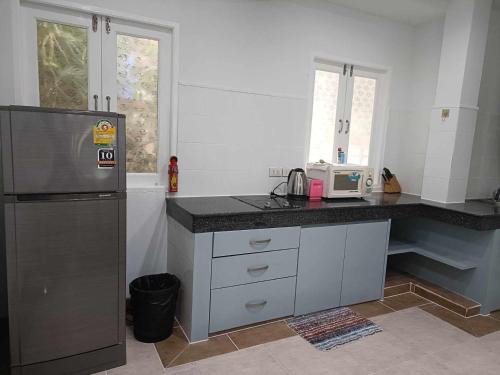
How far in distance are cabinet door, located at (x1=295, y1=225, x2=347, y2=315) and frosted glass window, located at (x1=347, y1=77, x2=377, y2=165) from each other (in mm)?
1161

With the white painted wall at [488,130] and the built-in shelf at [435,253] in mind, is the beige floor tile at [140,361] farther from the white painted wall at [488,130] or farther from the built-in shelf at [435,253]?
the white painted wall at [488,130]

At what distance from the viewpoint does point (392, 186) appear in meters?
3.70

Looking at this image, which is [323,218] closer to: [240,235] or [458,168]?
[240,235]

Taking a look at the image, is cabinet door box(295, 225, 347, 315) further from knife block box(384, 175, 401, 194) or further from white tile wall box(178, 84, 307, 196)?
knife block box(384, 175, 401, 194)

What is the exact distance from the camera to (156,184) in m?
2.75

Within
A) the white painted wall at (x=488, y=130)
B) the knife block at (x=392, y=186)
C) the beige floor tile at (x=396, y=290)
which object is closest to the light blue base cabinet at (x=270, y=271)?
the beige floor tile at (x=396, y=290)

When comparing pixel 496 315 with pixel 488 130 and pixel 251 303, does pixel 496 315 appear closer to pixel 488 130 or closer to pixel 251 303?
→ pixel 488 130

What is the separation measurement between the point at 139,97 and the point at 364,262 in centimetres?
221

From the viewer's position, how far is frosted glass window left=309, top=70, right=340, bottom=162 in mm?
3322

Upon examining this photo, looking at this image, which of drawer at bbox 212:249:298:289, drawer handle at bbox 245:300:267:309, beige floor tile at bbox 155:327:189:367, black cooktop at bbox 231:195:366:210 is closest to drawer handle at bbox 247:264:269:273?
drawer at bbox 212:249:298:289

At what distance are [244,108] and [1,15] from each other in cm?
171

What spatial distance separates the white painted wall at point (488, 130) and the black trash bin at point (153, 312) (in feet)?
10.3

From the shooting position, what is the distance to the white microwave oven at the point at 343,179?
9.66 feet

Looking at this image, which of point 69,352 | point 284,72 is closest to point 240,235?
point 69,352
